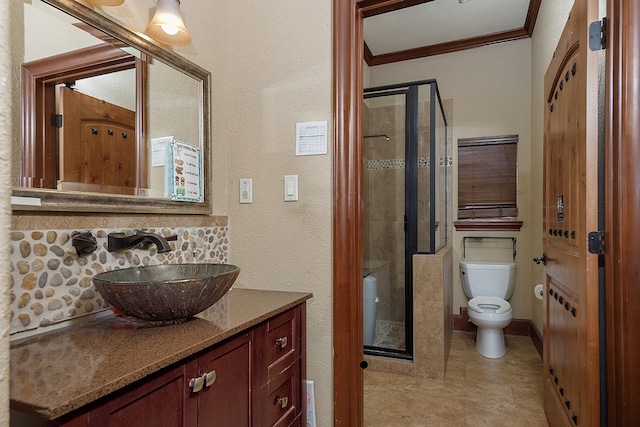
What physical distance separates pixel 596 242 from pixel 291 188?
4.03 ft

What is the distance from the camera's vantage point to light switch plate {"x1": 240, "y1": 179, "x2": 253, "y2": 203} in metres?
1.75

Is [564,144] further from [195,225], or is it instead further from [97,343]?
[97,343]

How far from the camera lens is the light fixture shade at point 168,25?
1271 mm

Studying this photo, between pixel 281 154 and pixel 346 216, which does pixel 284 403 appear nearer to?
pixel 346 216

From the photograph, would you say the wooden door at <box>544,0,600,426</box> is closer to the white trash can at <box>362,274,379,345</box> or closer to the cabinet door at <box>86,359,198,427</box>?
the white trash can at <box>362,274,379,345</box>

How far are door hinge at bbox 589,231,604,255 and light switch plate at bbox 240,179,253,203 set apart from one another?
1.43 meters

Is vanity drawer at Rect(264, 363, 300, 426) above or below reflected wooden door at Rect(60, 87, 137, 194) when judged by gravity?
below

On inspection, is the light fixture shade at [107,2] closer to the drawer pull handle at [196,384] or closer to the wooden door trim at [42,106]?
the wooden door trim at [42,106]

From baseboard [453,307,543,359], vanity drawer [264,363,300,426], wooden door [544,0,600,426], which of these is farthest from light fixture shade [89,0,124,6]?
baseboard [453,307,543,359]

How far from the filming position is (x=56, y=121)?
104 cm

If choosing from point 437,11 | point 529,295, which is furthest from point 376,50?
point 529,295

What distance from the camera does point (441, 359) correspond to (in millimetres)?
2531

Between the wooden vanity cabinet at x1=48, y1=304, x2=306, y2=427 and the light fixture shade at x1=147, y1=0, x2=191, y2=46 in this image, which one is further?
the light fixture shade at x1=147, y1=0, x2=191, y2=46

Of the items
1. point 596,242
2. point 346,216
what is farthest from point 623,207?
point 346,216
